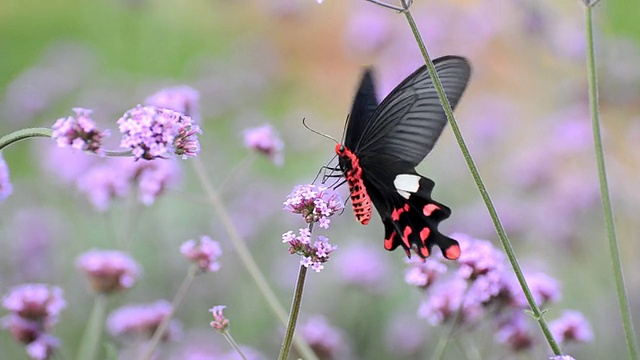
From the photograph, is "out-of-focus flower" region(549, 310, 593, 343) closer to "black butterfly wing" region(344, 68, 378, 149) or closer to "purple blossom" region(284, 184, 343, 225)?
"black butterfly wing" region(344, 68, 378, 149)

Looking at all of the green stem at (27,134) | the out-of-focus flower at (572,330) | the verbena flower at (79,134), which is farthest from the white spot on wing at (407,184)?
the green stem at (27,134)

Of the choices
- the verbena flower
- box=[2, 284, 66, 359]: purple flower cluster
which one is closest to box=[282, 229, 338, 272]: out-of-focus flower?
the verbena flower

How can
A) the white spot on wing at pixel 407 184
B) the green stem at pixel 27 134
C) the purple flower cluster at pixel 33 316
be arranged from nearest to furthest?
1. the green stem at pixel 27 134
2. the white spot on wing at pixel 407 184
3. the purple flower cluster at pixel 33 316

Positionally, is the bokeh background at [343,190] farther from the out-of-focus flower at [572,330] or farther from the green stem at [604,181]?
the green stem at [604,181]

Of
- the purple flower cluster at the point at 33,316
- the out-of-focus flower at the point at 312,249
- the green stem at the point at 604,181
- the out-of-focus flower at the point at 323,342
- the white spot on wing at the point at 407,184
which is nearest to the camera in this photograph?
the out-of-focus flower at the point at 312,249

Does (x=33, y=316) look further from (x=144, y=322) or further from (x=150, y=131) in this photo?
(x=150, y=131)
